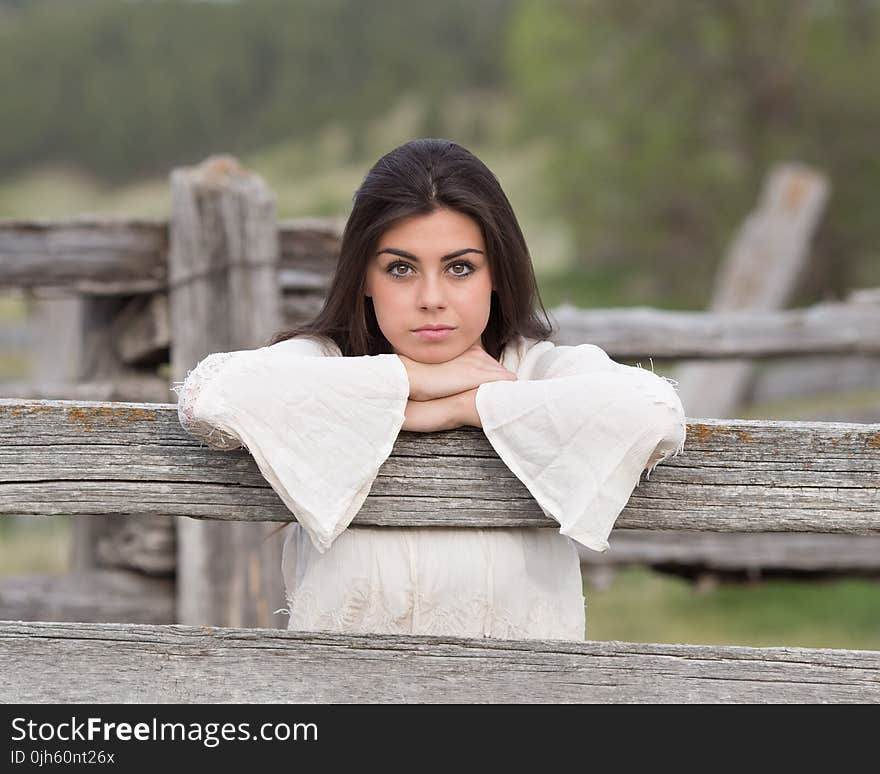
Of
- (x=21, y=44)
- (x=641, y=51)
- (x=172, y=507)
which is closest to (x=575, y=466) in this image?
(x=172, y=507)

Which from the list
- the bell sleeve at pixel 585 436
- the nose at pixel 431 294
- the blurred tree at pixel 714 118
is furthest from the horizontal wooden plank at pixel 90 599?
the blurred tree at pixel 714 118

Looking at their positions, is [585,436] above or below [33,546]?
below

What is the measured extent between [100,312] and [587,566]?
112 inches

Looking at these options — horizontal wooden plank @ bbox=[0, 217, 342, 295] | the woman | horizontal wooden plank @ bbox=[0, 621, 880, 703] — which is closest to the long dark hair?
the woman

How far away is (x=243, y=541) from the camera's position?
373 cm

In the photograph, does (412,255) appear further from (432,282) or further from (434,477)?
(434,477)

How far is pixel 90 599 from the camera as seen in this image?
4188mm

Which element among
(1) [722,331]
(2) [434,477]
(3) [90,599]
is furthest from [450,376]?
(1) [722,331]

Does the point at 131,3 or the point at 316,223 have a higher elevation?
the point at 131,3

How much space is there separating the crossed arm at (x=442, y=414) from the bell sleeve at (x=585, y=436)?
26mm

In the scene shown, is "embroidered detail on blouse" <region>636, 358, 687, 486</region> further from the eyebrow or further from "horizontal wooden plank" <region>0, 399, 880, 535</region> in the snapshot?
the eyebrow

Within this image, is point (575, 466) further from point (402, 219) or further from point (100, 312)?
point (100, 312)

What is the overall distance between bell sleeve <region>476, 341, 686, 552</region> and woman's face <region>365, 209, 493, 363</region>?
0.64 feet

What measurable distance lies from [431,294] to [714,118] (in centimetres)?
1295
